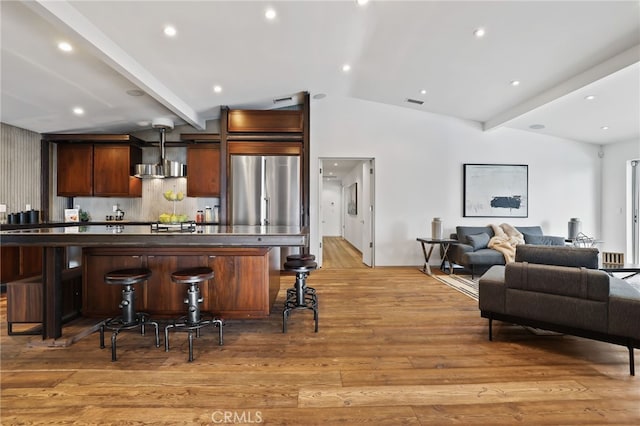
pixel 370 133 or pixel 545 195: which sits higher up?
pixel 370 133

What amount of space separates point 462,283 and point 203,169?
16.1ft

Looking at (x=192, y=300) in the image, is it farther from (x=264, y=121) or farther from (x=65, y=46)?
(x=264, y=121)

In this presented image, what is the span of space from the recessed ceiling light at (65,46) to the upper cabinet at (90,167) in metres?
2.53

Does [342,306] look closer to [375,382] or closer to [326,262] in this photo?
[375,382]

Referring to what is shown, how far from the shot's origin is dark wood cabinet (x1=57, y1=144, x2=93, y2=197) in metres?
5.07

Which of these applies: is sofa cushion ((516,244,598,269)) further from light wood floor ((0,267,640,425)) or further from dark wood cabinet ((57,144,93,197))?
dark wood cabinet ((57,144,93,197))

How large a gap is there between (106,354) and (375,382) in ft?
6.93

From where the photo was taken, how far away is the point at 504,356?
2.24 m

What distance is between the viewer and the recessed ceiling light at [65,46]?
268 centimetres

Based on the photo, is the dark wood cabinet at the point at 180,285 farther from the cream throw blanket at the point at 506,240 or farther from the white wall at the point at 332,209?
the white wall at the point at 332,209

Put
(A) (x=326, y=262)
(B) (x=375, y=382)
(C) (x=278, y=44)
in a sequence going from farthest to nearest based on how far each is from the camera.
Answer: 1. (A) (x=326, y=262)
2. (C) (x=278, y=44)
3. (B) (x=375, y=382)

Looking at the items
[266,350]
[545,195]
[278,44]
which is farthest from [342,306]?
[545,195]

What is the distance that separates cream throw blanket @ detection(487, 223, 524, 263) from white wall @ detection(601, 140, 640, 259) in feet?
6.86

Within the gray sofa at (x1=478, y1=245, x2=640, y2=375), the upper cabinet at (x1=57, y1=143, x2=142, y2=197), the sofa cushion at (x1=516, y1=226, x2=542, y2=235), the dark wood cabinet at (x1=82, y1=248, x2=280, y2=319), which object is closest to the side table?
the sofa cushion at (x1=516, y1=226, x2=542, y2=235)
